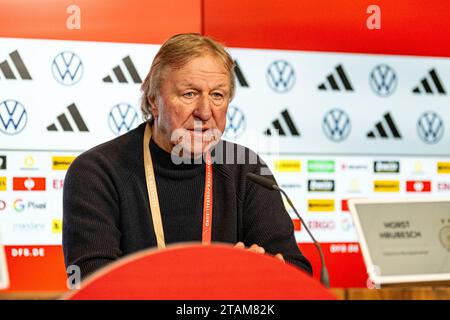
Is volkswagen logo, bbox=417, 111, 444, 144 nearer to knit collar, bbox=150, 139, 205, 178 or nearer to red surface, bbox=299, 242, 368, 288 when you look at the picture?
red surface, bbox=299, 242, 368, 288

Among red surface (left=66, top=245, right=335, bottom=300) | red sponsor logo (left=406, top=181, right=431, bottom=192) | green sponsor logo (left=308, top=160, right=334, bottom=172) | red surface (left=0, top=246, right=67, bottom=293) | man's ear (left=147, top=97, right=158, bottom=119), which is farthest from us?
red sponsor logo (left=406, top=181, right=431, bottom=192)

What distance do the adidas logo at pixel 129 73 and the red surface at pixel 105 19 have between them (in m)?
0.11

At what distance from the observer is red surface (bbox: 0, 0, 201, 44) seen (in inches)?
127

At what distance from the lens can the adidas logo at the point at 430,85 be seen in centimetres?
360

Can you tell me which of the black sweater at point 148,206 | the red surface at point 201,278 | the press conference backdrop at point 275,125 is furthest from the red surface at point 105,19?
the red surface at point 201,278

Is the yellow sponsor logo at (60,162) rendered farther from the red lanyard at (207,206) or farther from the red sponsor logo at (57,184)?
the red lanyard at (207,206)

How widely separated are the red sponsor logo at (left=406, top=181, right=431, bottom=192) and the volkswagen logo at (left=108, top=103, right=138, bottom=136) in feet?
4.88

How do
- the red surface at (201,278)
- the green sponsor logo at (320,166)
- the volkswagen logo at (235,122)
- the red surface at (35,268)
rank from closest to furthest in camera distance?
1. the red surface at (201,278)
2. the red surface at (35,268)
3. the volkswagen logo at (235,122)
4. the green sponsor logo at (320,166)

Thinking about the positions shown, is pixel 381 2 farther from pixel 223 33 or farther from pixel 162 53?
pixel 162 53

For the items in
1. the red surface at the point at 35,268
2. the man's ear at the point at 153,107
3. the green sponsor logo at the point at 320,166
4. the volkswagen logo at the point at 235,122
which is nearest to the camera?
the man's ear at the point at 153,107

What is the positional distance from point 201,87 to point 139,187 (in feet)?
1.17

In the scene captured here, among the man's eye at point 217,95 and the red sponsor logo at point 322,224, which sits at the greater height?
the man's eye at point 217,95

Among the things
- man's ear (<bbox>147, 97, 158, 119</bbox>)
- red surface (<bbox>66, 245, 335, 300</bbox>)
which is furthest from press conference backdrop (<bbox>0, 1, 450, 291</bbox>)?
red surface (<bbox>66, 245, 335, 300</bbox>)

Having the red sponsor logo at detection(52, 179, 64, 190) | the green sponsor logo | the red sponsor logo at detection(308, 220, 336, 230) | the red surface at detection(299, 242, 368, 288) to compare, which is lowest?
the red surface at detection(299, 242, 368, 288)
